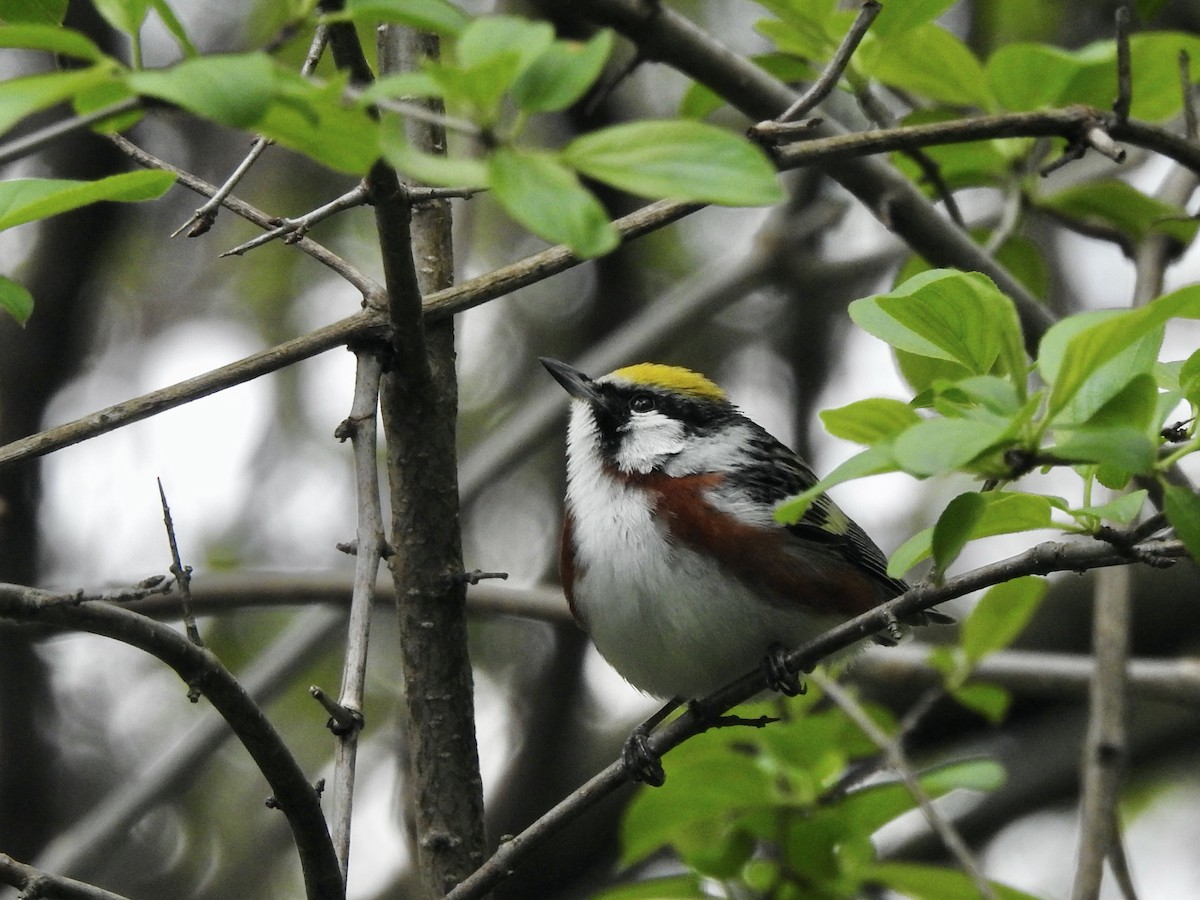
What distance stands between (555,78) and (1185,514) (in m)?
1.21

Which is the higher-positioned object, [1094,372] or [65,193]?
[65,193]

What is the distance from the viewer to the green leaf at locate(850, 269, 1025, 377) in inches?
83.7

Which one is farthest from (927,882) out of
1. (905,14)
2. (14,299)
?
(14,299)

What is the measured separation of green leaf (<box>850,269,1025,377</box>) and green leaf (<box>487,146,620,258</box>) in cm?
78

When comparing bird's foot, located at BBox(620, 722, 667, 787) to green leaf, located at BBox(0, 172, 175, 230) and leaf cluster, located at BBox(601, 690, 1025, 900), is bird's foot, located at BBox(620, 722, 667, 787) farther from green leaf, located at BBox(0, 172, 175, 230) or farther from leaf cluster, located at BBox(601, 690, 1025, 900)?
green leaf, located at BBox(0, 172, 175, 230)

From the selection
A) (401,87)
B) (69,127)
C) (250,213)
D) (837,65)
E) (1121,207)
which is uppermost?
(1121,207)

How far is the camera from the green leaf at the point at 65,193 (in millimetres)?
1899

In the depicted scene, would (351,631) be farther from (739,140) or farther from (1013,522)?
(739,140)

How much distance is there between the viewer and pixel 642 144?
164 centimetres

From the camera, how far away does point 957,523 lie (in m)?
2.19

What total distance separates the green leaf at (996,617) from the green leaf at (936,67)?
155 centimetres

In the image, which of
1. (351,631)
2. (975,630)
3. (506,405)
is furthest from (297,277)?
(351,631)

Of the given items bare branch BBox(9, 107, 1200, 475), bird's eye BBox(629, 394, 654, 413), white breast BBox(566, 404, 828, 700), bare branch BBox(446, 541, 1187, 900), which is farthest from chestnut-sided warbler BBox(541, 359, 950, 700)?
bare branch BBox(9, 107, 1200, 475)

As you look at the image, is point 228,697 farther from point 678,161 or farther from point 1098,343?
point 1098,343
